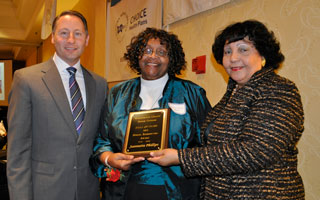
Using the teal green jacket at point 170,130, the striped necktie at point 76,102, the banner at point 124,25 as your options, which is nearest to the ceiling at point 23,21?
the banner at point 124,25

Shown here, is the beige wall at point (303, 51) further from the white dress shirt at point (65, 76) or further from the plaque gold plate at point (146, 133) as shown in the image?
the white dress shirt at point (65, 76)

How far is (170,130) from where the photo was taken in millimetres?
1796

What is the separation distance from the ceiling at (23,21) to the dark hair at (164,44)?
19.8 feet

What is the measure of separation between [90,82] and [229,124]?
1139mm

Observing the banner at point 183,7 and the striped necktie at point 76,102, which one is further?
the banner at point 183,7

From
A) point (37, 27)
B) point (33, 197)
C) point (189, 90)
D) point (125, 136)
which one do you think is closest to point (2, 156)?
point (33, 197)

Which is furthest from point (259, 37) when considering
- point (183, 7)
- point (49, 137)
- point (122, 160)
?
point (183, 7)

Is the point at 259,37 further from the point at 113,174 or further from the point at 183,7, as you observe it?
the point at 183,7

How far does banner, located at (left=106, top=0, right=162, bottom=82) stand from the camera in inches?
150

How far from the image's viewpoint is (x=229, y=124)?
4.81ft

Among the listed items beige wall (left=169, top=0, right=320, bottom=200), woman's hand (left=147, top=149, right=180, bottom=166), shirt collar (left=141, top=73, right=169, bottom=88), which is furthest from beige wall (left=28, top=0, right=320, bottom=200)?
woman's hand (left=147, top=149, right=180, bottom=166)

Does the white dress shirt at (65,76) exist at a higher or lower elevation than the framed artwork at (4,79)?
lower

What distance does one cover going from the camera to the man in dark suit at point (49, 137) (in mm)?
1817

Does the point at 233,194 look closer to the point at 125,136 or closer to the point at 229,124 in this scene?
the point at 229,124
